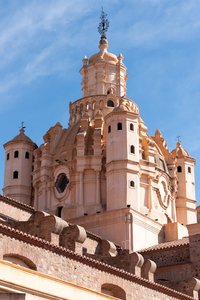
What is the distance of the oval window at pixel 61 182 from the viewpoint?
1759 inches

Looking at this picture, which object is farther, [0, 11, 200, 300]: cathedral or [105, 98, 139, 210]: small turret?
[105, 98, 139, 210]: small turret

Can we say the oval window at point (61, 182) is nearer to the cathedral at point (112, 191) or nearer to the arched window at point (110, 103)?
the cathedral at point (112, 191)

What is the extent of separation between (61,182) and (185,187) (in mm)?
10525

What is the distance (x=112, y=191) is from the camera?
41219mm

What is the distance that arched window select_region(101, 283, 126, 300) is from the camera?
2488cm

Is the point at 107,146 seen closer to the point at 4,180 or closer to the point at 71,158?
the point at 71,158

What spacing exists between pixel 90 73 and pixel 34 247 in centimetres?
3030

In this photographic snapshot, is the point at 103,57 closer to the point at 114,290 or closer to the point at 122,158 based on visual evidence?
the point at 122,158

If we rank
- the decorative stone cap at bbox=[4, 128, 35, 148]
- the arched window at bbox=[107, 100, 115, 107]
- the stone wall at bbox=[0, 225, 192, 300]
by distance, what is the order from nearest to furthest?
1. the stone wall at bbox=[0, 225, 192, 300]
2. the decorative stone cap at bbox=[4, 128, 35, 148]
3. the arched window at bbox=[107, 100, 115, 107]

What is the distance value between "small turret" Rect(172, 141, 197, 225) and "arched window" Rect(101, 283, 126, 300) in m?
23.1

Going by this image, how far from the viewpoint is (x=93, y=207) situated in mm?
42312

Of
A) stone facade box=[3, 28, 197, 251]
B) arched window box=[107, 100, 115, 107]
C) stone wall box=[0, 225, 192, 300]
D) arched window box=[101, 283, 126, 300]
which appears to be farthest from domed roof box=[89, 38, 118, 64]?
arched window box=[101, 283, 126, 300]

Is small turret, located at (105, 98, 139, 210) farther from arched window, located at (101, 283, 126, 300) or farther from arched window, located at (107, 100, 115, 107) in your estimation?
arched window, located at (101, 283, 126, 300)

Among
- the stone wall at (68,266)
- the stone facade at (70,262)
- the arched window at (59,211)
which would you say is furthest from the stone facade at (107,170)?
the stone wall at (68,266)
